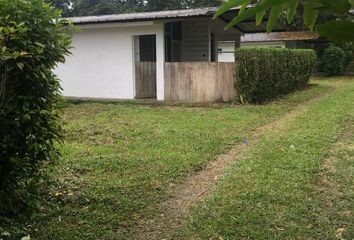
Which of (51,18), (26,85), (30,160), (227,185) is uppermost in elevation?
(51,18)

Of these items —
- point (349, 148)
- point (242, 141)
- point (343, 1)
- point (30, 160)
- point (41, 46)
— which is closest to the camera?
point (343, 1)

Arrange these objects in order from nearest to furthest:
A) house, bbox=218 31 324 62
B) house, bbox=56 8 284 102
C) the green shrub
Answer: house, bbox=56 8 284 102
the green shrub
house, bbox=218 31 324 62

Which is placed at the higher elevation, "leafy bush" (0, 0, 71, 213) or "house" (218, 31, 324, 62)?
"house" (218, 31, 324, 62)

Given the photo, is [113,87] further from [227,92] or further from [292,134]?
[292,134]

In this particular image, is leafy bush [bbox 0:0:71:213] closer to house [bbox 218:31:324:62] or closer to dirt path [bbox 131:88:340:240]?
dirt path [bbox 131:88:340:240]

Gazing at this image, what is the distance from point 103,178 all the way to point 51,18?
2.41 meters

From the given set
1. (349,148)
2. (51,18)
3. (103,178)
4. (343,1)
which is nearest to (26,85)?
(51,18)

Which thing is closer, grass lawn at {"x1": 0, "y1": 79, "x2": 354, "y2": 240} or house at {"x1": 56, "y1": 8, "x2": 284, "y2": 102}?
grass lawn at {"x1": 0, "y1": 79, "x2": 354, "y2": 240}

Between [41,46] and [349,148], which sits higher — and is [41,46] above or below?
above

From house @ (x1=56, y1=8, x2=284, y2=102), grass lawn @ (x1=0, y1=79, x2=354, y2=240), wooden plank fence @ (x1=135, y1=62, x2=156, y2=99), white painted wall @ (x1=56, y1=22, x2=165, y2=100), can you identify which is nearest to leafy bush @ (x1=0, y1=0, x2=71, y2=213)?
grass lawn @ (x1=0, y1=79, x2=354, y2=240)

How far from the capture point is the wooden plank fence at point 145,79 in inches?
620

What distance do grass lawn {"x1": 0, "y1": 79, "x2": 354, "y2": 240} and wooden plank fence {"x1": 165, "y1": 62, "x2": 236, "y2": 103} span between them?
10.7ft

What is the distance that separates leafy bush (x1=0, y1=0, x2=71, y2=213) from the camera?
147 inches

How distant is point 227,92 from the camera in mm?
14391
